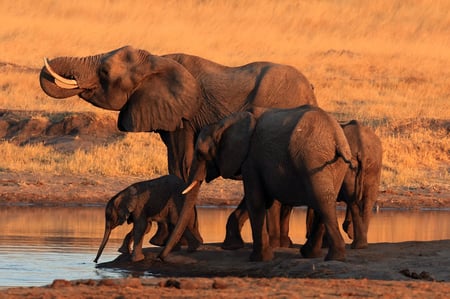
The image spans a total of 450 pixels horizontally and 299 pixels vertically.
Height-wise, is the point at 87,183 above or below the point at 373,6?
below

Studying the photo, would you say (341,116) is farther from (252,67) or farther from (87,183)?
(252,67)

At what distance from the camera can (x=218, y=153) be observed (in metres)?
15.7

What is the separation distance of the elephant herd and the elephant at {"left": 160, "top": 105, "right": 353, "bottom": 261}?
11 millimetres

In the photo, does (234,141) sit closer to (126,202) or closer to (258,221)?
(258,221)

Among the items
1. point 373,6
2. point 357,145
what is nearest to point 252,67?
point 357,145

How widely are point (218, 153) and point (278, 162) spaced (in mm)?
854

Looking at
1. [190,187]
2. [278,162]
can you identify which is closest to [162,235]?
[190,187]

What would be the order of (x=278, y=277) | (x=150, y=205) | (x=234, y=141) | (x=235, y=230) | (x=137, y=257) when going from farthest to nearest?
(x=235, y=230)
(x=150, y=205)
(x=137, y=257)
(x=234, y=141)
(x=278, y=277)

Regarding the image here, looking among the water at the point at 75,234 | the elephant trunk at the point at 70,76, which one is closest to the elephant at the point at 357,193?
the water at the point at 75,234

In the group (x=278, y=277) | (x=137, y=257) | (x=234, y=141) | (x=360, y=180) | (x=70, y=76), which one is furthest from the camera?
(x=70, y=76)

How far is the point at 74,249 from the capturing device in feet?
57.5

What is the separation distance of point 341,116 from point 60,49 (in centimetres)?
2476

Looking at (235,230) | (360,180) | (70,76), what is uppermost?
(70,76)

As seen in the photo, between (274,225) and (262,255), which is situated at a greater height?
(274,225)
